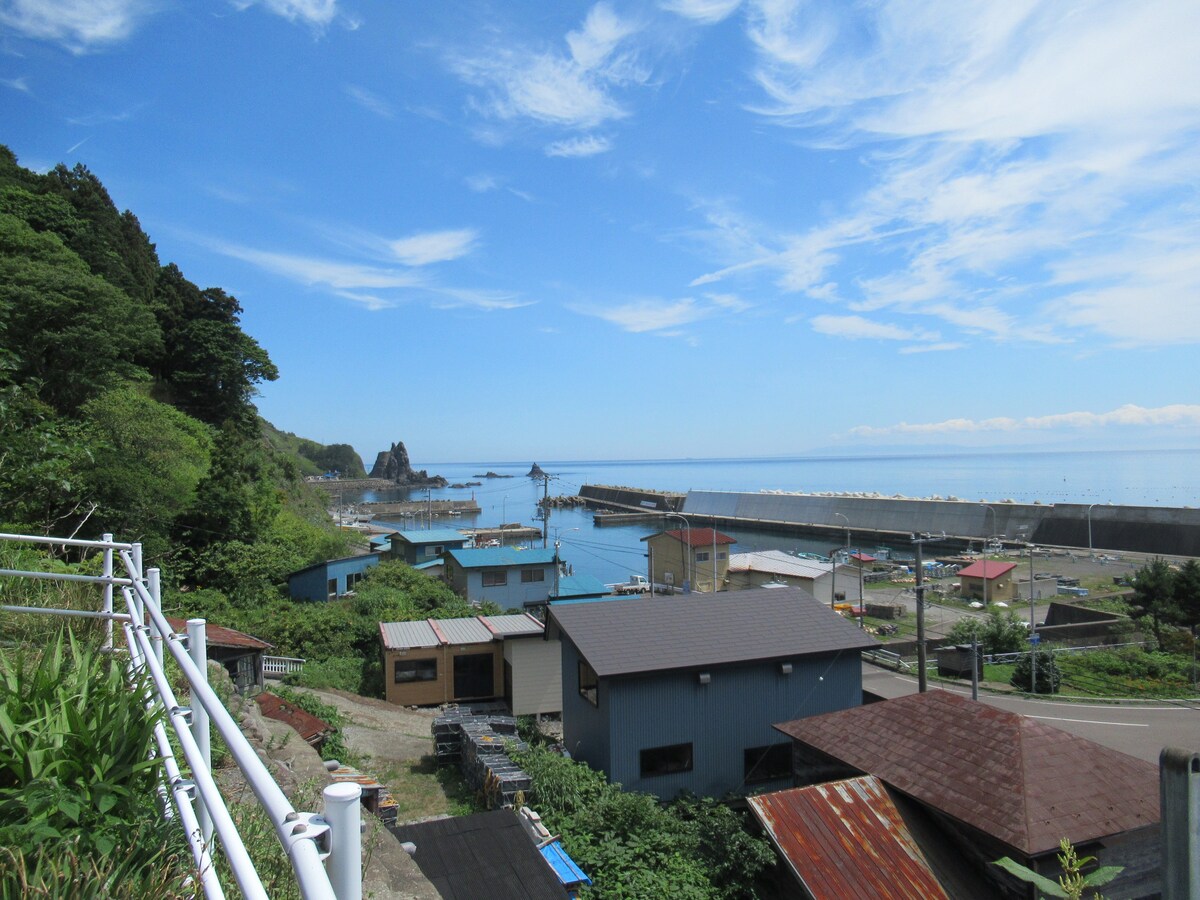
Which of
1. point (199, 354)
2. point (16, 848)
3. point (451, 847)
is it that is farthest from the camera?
point (199, 354)

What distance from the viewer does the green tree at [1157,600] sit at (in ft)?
82.4

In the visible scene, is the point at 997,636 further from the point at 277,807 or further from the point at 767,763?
the point at 277,807

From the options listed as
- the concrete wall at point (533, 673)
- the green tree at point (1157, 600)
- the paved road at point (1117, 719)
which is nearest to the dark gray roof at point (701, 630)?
the concrete wall at point (533, 673)

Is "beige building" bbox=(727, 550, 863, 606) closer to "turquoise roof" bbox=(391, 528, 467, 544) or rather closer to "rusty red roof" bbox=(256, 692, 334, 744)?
"turquoise roof" bbox=(391, 528, 467, 544)

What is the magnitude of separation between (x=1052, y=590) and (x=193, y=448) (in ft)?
141

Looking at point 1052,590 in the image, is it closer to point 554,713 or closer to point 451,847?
point 554,713

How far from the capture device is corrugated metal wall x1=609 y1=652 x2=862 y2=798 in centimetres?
1190

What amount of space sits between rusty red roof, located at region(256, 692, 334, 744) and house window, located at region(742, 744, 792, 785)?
7163mm

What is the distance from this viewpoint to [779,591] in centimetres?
1491

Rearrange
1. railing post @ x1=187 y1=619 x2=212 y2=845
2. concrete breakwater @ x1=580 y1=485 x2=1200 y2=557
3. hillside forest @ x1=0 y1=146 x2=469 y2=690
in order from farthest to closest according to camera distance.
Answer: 1. concrete breakwater @ x1=580 y1=485 x2=1200 y2=557
2. hillside forest @ x1=0 y1=146 x2=469 y2=690
3. railing post @ x1=187 y1=619 x2=212 y2=845

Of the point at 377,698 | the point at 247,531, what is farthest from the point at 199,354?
the point at 377,698

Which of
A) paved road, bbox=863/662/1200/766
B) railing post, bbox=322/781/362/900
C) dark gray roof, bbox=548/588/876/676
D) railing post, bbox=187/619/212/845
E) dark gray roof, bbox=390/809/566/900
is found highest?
railing post, bbox=322/781/362/900

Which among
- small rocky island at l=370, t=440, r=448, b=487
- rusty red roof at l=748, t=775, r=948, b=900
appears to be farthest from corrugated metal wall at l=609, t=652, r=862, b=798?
small rocky island at l=370, t=440, r=448, b=487

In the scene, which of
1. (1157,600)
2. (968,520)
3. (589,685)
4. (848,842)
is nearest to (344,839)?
(848,842)
